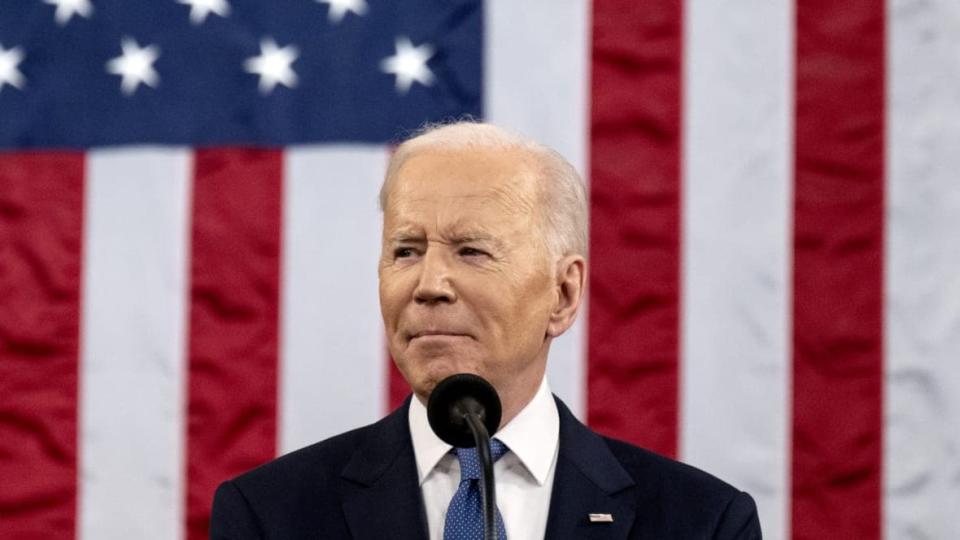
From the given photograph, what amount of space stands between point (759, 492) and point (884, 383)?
34 centimetres

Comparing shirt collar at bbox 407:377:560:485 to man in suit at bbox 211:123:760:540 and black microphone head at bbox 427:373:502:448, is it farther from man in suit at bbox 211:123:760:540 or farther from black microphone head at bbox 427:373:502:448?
black microphone head at bbox 427:373:502:448

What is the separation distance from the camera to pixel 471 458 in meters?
1.85

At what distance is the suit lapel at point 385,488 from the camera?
1845 millimetres

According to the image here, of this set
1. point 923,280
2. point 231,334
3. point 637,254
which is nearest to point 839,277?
point 923,280

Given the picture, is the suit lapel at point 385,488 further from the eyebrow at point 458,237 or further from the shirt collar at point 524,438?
the eyebrow at point 458,237

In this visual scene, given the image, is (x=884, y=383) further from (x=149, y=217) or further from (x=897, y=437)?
(x=149, y=217)

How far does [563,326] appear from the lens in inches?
77.6

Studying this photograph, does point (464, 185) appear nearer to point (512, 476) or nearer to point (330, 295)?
point (512, 476)

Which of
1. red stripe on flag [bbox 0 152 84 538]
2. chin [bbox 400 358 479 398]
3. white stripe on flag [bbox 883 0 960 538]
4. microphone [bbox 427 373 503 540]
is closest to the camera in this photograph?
microphone [bbox 427 373 503 540]

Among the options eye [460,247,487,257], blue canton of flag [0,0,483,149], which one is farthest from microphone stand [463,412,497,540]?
blue canton of flag [0,0,483,149]

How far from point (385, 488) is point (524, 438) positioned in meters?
0.20

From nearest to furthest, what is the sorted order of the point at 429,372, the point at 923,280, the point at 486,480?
the point at 486,480, the point at 429,372, the point at 923,280

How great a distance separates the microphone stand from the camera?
4.49ft

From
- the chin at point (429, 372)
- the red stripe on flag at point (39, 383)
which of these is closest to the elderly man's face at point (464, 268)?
the chin at point (429, 372)
